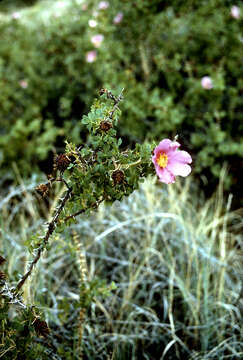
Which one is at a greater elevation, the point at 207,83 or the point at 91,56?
the point at 91,56

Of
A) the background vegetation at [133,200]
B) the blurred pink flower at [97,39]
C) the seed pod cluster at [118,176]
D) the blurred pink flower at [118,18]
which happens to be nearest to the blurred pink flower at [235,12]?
the background vegetation at [133,200]

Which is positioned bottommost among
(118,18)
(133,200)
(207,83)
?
(133,200)

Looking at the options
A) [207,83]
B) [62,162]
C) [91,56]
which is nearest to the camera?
[62,162]

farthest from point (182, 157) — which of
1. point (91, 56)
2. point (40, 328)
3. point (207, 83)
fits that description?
point (91, 56)

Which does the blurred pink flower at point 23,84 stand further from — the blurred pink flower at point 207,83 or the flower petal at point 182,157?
the flower petal at point 182,157

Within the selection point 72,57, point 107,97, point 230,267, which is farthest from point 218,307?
point 72,57

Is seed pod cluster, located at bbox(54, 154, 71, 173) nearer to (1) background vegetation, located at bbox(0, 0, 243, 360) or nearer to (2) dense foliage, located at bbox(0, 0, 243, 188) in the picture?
(1) background vegetation, located at bbox(0, 0, 243, 360)

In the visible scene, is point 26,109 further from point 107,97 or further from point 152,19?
point 107,97

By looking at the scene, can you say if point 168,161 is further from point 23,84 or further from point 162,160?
point 23,84
